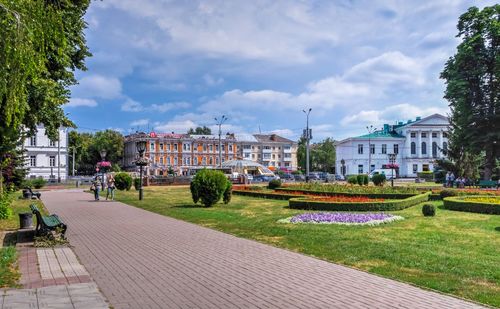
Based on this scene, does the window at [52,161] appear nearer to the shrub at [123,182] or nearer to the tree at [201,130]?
the shrub at [123,182]

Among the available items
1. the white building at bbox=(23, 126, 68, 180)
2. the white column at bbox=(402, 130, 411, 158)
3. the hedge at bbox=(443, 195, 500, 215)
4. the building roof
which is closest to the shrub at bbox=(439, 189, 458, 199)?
the hedge at bbox=(443, 195, 500, 215)

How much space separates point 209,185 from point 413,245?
498 inches

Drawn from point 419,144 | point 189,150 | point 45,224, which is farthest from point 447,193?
point 189,150

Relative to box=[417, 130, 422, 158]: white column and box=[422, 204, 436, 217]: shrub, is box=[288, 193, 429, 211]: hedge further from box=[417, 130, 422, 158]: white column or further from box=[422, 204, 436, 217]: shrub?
box=[417, 130, 422, 158]: white column

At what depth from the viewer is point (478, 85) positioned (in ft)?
134

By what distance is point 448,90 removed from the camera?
136 ft

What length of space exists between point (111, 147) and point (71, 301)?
4057 inches

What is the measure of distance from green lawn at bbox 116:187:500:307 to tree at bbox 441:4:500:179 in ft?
83.1

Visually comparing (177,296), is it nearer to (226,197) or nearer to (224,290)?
(224,290)

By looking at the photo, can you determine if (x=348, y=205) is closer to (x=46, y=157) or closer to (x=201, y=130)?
(x=46, y=157)

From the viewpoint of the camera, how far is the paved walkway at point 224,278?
6281 millimetres

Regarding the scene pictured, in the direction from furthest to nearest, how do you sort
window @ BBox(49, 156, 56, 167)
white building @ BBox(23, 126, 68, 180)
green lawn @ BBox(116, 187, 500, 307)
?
window @ BBox(49, 156, 56, 167) < white building @ BBox(23, 126, 68, 180) < green lawn @ BBox(116, 187, 500, 307)

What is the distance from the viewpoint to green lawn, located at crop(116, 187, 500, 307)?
757 centimetres

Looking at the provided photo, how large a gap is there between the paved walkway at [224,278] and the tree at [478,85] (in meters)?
34.8
